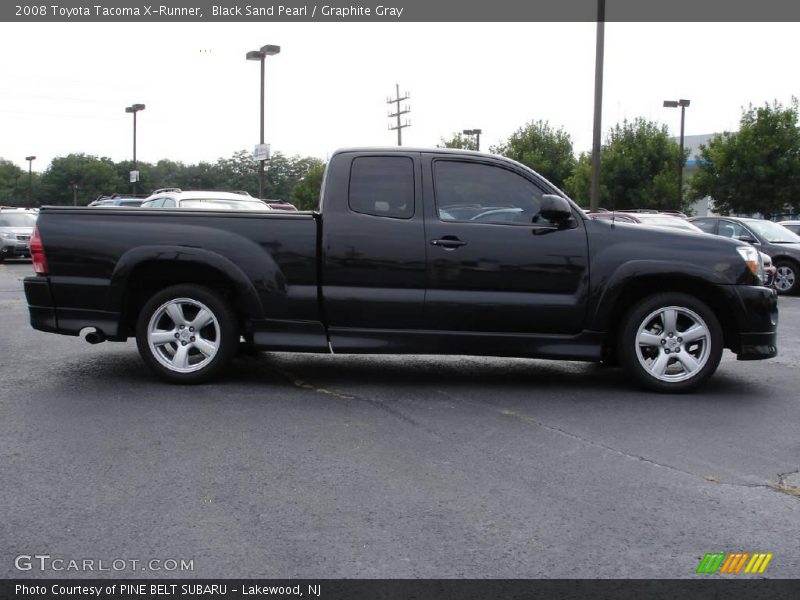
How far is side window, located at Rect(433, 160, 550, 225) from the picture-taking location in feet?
22.4

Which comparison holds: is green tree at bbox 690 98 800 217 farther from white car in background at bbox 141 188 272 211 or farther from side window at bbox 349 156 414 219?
side window at bbox 349 156 414 219

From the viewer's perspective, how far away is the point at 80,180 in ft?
331

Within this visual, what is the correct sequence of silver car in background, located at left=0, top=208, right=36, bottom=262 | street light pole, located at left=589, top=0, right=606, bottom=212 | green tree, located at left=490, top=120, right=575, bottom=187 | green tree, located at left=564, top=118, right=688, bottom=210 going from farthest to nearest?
green tree, located at left=490, top=120, right=575, bottom=187 < green tree, located at left=564, top=118, right=688, bottom=210 < silver car in background, located at left=0, top=208, right=36, bottom=262 < street light pole, located at left=589, top=0, right=606, bottom=212

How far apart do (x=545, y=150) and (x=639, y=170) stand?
1362 centimetres

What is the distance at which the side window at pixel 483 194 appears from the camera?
684 centimetres

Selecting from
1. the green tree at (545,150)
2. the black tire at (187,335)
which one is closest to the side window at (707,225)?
the black tire at (187,335)

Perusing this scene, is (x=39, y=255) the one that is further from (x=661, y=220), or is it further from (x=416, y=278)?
(x=661, y=220)

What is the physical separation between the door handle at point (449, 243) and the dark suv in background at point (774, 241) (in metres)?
12.1

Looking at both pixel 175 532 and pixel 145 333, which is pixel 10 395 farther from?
pixel 175 532

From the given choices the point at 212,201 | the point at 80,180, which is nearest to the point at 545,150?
the point at 212,201

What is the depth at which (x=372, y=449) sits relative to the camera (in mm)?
5148

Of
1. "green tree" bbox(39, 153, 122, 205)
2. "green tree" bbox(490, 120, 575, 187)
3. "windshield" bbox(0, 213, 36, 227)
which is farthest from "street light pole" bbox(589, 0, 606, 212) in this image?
"green tree" bbox(39, 153, 122, 205)

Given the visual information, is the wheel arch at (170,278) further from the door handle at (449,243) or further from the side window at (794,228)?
the side window at (794,228)
